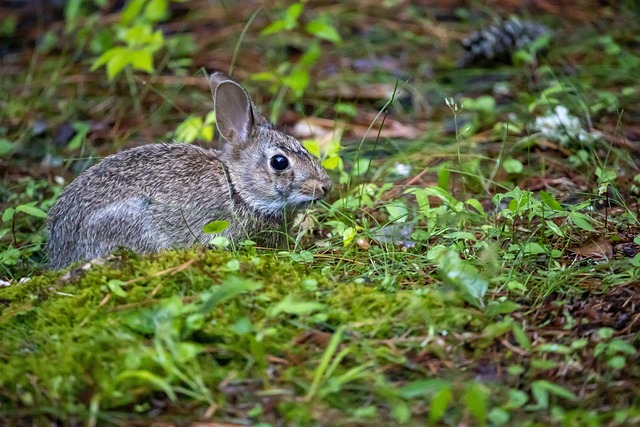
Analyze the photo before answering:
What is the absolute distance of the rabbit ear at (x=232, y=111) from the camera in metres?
5.66

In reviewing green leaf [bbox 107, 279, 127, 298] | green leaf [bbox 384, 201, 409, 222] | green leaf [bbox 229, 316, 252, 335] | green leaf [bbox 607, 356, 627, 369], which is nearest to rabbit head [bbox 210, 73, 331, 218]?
green leaf [bbox 384, 201, 409, 222]

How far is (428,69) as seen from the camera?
28.1 feet

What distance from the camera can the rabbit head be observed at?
552 centimetres

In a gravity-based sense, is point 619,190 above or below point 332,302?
below

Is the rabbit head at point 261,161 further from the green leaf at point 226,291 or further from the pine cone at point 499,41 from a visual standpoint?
the pine cone at point 499,41

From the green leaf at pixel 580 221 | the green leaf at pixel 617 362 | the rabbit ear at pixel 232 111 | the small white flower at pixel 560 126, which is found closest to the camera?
the green leaf at pixel 617 362

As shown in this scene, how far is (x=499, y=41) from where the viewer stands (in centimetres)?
820

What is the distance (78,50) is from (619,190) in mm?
5351

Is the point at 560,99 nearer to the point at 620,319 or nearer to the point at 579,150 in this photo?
the point at 579,150

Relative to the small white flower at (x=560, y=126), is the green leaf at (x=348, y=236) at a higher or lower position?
higher

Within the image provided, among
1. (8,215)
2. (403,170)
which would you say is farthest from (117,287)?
(403,170)

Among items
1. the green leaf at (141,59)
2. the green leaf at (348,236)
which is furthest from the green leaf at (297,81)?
the green leaf at (348,236)

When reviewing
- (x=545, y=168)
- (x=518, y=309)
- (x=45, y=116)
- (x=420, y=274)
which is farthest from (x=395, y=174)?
(x=45, y=116)

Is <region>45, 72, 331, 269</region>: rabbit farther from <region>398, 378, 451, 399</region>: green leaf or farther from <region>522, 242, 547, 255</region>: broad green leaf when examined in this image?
<region>398, 378, 451, 399</region>: green leaf
